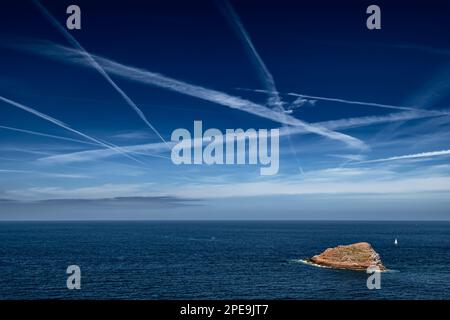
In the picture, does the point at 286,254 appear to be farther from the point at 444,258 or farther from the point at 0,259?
the point at 0,259

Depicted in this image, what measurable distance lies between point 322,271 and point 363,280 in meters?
9.83

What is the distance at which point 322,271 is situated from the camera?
7600cm

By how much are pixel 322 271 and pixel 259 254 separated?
3103 centimetres

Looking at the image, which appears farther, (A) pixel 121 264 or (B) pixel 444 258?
(B) pixel 444 258

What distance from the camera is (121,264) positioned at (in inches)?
3396
